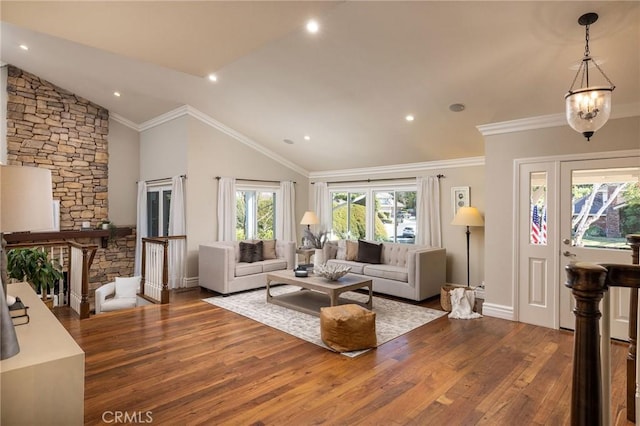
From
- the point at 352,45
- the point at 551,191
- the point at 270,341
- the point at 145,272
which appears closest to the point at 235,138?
the point at 145,272

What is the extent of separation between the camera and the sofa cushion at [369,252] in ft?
19.8

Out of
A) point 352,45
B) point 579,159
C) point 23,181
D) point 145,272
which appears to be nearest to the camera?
point 23,181

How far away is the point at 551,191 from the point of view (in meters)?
4.23

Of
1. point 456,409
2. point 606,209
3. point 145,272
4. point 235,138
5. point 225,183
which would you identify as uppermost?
point 235,138

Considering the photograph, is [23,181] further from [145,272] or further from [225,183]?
[225,183]

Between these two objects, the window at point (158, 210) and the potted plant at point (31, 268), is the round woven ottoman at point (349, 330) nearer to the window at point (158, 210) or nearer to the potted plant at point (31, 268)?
the potted plant at point (31, 268)

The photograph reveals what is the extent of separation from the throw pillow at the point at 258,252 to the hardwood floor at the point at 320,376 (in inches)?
84.3

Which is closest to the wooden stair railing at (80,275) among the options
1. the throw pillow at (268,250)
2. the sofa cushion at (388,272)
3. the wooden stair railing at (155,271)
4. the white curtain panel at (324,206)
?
the wooden stair railing at (155,271)

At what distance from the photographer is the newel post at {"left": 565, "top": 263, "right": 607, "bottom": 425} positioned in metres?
0.98

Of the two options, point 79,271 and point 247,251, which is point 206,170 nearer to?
point 247,251

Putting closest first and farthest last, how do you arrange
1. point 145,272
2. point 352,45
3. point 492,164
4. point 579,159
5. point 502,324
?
point 352,45 < point 579,159 < point 502,324 < point 492,164 < point 145,272

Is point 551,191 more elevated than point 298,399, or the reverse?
point 551,191

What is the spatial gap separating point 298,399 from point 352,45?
3328 mm

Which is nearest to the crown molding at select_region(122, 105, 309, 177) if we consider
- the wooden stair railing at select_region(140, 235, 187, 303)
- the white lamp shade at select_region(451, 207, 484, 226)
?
the wooden stair railing at select_region(140, 235, 187, 303)
